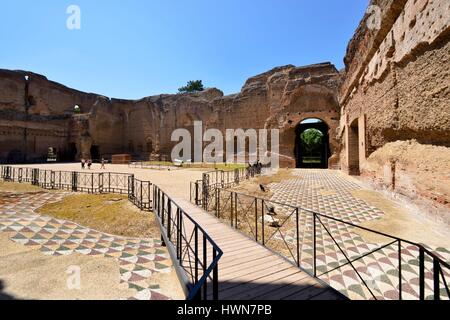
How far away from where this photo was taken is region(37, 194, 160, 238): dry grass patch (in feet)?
18.4

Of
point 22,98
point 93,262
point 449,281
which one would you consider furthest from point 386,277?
point 22,98

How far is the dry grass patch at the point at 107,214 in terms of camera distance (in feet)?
18.4

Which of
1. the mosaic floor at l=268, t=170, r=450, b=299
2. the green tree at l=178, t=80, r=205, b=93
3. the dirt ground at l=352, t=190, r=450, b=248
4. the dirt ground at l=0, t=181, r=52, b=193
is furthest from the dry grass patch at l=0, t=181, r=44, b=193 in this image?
the green tree at l=178, t=80, r=205, b=93

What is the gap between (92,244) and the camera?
462 cm

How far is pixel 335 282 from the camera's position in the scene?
3.30 metres

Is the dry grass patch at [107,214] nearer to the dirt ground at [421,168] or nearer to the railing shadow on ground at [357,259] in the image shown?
the railing shadow on ground at [357,259]

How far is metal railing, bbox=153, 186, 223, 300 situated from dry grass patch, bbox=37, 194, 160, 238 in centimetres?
57

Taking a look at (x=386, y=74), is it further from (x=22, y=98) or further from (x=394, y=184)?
(x=22, y=98)

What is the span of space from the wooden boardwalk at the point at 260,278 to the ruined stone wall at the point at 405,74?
4699 mm

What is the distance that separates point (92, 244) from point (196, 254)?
3.01 meters

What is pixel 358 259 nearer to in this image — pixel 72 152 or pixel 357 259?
pixel 357 259

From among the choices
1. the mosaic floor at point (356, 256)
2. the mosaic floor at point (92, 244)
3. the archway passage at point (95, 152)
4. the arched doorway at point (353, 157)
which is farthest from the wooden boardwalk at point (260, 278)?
the archway passage at point (95, 152)

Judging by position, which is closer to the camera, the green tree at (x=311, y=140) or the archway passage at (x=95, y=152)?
the archway passage at (x=95, y=152)
